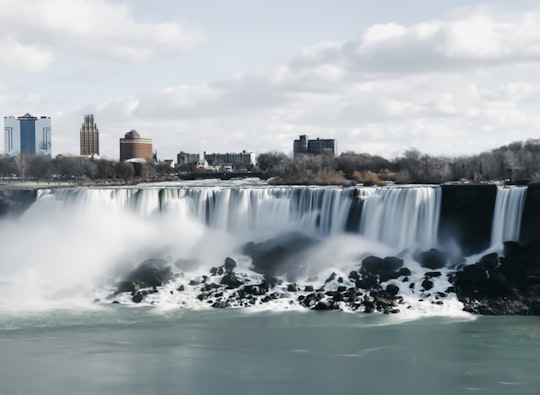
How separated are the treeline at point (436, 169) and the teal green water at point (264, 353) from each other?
23.0 meters

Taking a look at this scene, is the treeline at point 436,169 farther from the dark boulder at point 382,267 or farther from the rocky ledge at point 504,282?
the dark boulder at point 382,267

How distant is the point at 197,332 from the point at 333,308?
5377 millimetres

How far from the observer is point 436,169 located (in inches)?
2116

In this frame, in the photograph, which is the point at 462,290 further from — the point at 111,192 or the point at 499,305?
the point at 111,192

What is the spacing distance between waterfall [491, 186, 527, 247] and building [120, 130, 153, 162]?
415 feet

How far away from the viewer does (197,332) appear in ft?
72.6

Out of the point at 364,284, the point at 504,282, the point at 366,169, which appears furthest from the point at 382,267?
the point at 366,169

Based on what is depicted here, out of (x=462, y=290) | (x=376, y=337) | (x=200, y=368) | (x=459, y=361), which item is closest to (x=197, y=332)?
(x=200, y=368)

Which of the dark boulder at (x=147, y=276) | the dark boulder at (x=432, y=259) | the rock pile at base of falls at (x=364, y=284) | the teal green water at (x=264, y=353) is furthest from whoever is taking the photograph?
the dark boulder at (x=432, y=259)

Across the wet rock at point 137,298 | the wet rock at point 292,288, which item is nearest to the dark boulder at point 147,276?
the wet rock at point 137,298

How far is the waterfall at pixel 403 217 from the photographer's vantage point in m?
31.5

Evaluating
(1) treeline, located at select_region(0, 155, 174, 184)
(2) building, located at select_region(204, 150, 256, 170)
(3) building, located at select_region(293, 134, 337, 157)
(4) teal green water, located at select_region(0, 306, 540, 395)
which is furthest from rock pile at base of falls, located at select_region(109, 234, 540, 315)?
(2) building, located at select_region(204, 150, 256, 170)

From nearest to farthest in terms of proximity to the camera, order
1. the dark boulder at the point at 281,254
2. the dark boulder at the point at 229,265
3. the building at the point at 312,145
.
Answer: the dark boulder at the point at 281,254 → the dark boulder at the point at 229,265 → the building at the point at 312,145

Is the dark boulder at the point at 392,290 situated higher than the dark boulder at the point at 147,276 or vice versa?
the dark boulder at the point at 392,290
